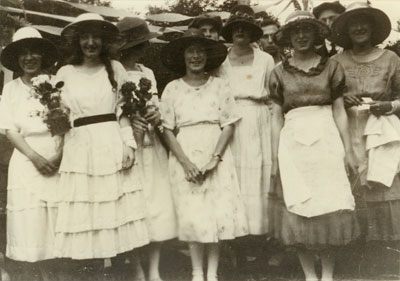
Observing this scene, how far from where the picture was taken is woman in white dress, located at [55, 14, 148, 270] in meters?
3.64

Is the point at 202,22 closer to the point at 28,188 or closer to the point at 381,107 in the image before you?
the point at 381,107

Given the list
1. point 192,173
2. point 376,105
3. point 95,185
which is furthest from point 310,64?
point 95,185

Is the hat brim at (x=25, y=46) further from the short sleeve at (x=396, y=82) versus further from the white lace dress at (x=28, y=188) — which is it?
the short sleeve at (x=396, y=82)

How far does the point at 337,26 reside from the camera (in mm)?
4219

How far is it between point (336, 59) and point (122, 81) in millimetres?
1785

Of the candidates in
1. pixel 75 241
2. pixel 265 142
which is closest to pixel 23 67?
pixel 75 241

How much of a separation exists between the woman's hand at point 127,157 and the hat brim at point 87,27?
915mm

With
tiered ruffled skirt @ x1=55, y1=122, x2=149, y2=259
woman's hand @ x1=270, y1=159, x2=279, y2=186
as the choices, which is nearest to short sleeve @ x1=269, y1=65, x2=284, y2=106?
woman's hand @ x1=270, y1=159, x2=279, y2=186

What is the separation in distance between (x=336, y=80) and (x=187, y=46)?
1.22m

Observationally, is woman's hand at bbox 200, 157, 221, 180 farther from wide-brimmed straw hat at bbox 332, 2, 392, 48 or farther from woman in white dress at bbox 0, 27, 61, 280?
wide-brimmed straw hat at bbox 332, 2, 392, 48

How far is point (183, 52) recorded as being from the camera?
14.0 feet

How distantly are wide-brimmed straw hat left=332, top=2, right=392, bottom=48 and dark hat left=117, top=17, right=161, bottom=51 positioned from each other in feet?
5.08

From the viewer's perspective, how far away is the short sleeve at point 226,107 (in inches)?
162

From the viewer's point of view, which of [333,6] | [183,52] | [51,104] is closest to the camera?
[51,104]
